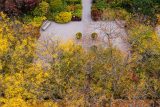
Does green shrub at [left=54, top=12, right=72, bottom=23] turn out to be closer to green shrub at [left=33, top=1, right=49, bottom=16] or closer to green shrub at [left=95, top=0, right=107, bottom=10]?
green shrub at [left=33, top=1, right=49, bottom=16]

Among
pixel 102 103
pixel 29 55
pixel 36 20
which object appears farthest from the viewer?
pixel 36 20

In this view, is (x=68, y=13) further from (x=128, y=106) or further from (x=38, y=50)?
(x=128, y=106)

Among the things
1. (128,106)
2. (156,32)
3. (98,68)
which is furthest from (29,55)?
(156,32)

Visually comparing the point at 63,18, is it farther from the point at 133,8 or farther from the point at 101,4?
A: the point at 133,8

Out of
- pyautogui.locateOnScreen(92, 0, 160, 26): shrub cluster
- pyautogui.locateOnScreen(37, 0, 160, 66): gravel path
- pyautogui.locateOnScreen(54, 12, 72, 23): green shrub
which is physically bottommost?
pyautogui.locateOnScreen(37, 0, 160, 66): gravel path

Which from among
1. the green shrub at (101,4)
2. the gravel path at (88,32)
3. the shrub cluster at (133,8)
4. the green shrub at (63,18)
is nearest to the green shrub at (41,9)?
the green shrub at (63,18)

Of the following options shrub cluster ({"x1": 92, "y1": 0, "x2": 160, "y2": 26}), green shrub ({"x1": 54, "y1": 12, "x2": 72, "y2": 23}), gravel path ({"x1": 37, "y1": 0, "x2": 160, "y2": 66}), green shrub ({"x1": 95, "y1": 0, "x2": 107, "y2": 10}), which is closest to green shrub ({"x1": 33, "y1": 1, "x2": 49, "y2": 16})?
green shrub ({"x1": 54, "y1": 12, "x2": 72, "y2": 23})

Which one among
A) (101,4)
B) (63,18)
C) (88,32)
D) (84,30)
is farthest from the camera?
(101,4)

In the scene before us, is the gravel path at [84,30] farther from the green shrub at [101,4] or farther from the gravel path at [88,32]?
the green shrub at [101,4]

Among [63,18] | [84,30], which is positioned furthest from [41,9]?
[84,30]

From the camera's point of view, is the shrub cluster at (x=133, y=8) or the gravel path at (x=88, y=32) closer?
the gravel path at (x=88, y=32)

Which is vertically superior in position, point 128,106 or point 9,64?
point 9,64
